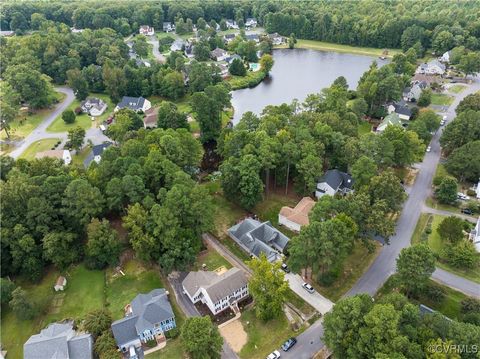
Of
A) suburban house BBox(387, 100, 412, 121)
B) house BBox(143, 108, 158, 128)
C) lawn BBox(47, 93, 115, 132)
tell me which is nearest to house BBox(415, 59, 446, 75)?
suburban house BBox(387, 100, 412, 121)

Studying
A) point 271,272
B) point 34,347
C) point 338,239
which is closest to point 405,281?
point 338,239

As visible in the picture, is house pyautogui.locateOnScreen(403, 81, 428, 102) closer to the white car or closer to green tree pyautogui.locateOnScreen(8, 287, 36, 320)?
the white car

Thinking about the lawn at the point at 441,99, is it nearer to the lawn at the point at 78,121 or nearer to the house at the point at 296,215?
the house at the point at 296,215

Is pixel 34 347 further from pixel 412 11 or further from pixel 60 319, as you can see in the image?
pixel 412 11

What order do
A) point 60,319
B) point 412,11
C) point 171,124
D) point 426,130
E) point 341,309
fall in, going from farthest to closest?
point 412,11
point 171,124
point 426,130
point 60,319
point 341,309

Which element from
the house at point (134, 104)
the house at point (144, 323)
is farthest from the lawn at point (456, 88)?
the house at point (144, 323)

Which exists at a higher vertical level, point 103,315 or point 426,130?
point 426,130

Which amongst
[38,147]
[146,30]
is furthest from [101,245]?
[146,30]

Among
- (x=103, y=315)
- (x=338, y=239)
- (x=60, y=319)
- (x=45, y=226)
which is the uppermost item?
(x=338, y=239)
